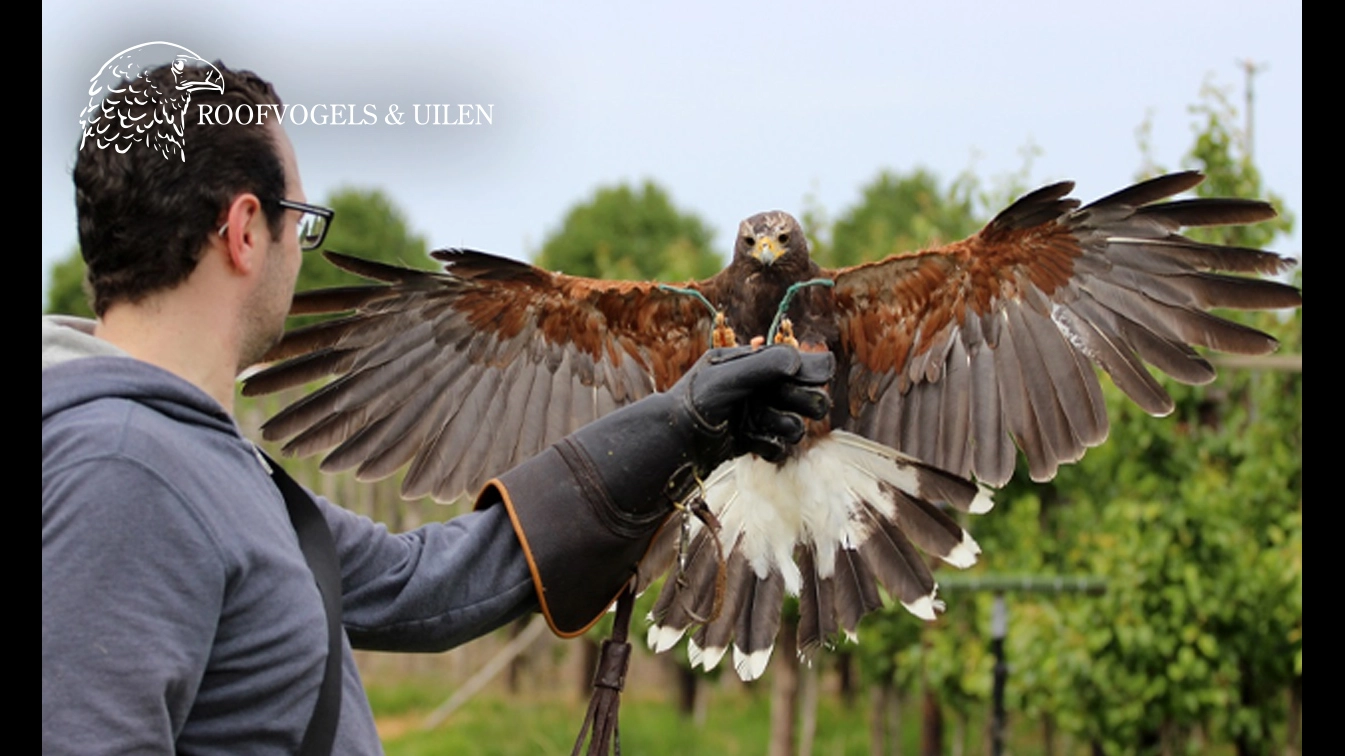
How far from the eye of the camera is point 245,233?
1751 mm

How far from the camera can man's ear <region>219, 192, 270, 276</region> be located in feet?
5.69

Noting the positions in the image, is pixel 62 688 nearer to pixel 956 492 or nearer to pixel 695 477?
pixel 695 477

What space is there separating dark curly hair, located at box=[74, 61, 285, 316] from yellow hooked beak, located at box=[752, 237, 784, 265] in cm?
229

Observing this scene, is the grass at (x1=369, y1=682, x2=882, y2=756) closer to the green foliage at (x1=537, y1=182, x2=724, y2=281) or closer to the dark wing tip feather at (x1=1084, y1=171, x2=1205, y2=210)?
the green foliage at (x1=537, y1=182, x2=724, y2=281)

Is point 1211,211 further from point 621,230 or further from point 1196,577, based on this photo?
point 621,230

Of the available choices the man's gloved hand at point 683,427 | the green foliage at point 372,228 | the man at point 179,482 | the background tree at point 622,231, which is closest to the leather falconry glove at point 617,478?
the man's gloved hand at point 683,427

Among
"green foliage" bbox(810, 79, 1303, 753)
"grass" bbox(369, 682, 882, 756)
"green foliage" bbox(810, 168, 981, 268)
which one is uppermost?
"green foliage" bbox(810, 168, 981, 268)

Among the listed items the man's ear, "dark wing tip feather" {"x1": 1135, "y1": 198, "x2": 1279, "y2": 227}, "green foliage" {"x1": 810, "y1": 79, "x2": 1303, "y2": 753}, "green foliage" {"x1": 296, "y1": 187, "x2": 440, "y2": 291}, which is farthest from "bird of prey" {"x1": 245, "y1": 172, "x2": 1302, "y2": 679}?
"green foliage" {"x1": 296, "y1": 187, "x2": 440, "y2": 291}

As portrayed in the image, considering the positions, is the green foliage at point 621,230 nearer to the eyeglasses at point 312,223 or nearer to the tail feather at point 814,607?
the tail feather at point 814,607

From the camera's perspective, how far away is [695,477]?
232cm

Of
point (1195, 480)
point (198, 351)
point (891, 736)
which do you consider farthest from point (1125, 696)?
point (198, 351)

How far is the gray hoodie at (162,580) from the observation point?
4.87 feet

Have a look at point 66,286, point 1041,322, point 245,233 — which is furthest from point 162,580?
point 66,286

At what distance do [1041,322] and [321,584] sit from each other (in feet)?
8.53
